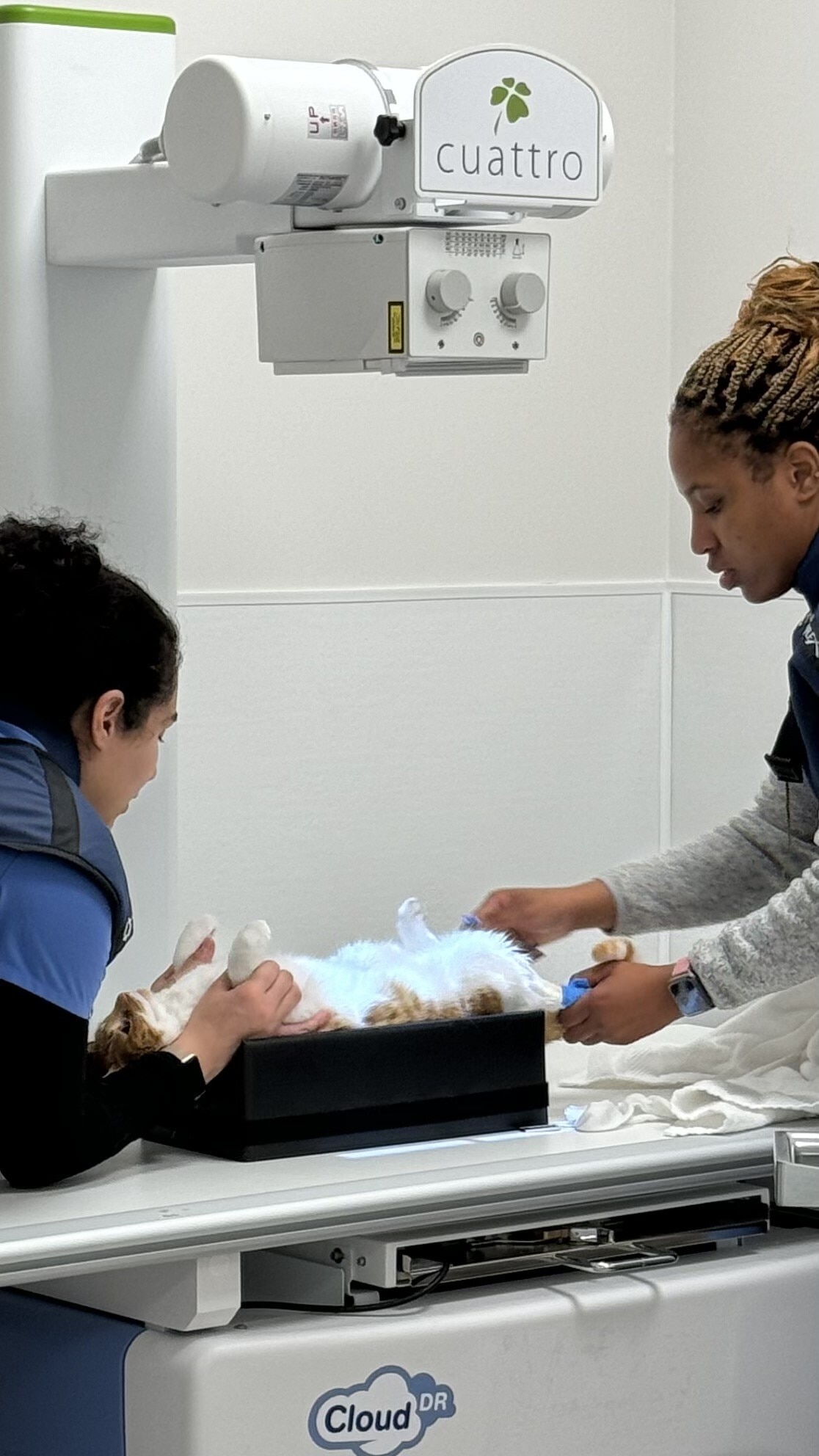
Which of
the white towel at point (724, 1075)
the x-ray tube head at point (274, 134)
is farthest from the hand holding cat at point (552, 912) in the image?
the x-ray tube head at point (274, 134)

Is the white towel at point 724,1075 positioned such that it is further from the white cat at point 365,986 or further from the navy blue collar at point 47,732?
the navy blue collar at point 47,732

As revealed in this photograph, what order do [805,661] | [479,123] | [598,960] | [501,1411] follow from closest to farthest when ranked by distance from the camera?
[501,1411], [479,123], [805,661], [598,960]

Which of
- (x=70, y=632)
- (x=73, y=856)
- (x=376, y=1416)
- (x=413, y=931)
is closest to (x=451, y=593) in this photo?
(x=413, y=931)

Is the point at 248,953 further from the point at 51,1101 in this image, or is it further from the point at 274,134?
the point at 274,134

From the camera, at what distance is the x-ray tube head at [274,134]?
1.68 metres

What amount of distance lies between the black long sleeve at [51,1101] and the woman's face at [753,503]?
705mm

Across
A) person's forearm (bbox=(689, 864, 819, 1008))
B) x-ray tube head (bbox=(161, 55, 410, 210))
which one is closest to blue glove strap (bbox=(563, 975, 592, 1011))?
person's forearm (bbox=(689, 864, 819, 1008))

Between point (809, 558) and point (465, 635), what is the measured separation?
4.56 ft

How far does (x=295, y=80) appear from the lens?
67.4 inches

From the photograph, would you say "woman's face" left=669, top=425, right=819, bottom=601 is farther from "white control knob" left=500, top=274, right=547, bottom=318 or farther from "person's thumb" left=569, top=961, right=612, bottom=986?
"person's thumb" left=569, top=961, right=612, bottom=986

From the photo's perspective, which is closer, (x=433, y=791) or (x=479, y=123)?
(x=479, y=123)

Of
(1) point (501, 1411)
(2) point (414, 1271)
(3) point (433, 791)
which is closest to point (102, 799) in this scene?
(2) point (414, 1271)

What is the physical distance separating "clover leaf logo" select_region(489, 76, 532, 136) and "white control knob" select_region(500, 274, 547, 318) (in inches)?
4.7

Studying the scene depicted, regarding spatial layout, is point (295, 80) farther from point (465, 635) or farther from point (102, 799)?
point (465, 635)
